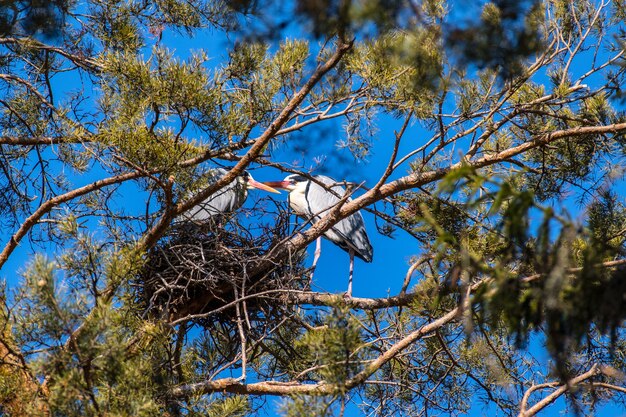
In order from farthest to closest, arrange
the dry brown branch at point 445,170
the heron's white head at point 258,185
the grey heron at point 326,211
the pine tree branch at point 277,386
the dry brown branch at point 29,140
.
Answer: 1. the heron's white head at point 258,185
2. the grey heron at point 326,211
3. the dry brown branch at point 29,140
4. the dry brown branch at point 445,170
5. the pine tree branch at point 277,386

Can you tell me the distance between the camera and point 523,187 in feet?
12.2

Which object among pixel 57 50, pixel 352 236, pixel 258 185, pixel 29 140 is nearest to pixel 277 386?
pixel 29 140

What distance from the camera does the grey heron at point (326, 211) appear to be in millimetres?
4539

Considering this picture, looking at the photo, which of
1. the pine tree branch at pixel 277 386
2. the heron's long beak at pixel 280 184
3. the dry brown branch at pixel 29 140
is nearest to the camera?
the pine tree branch at pixel 277 386

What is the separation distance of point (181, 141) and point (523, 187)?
1574 millimetres

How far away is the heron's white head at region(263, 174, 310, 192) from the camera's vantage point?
501 cm

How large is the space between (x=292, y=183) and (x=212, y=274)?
168cm

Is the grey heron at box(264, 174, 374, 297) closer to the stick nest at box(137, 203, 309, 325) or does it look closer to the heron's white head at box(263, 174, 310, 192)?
the heron's white head at box(263, 174, 310, 192)

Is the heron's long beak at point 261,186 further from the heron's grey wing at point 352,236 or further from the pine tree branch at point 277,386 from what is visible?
the pine tree branch at point 277,386

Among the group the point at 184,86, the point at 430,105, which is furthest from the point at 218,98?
the point at 430,105

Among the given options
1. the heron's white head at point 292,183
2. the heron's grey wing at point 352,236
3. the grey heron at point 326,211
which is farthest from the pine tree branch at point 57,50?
the heron's white head at point 292,183

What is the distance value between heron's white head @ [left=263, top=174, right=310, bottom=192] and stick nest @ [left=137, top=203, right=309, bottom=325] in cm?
128

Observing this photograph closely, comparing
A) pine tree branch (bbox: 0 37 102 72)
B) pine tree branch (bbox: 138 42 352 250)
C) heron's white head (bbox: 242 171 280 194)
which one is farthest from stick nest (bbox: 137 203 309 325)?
heron's white head (bbox: 242 171 280 194)

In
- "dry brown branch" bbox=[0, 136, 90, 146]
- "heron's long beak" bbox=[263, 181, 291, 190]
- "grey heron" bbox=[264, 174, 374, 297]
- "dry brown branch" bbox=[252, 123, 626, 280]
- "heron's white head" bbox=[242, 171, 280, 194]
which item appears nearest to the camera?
"dry brown branch" bbox=[252, 123, 626, 280]
